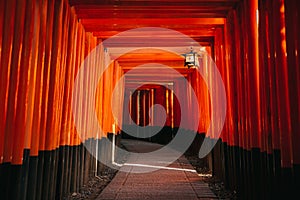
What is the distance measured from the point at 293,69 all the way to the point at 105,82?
201 inches

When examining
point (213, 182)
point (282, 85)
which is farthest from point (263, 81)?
point (213, 182)

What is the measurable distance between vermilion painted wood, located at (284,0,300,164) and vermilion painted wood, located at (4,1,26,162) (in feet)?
7.44

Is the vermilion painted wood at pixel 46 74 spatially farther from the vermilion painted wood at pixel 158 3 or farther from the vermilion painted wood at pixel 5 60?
the vermilion painted wood at pixel 158 3

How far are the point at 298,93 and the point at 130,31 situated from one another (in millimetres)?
3888

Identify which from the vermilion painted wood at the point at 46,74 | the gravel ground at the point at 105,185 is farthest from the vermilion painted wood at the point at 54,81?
the gravel ground at the point at 105,185

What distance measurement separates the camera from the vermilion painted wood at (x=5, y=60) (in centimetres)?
254

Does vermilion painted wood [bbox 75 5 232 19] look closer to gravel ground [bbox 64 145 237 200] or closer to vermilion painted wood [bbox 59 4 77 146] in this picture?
vermilion painted wood [bbox 59 4 77 146]

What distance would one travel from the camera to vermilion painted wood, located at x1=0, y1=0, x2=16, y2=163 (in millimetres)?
2537

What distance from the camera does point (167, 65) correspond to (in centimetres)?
919

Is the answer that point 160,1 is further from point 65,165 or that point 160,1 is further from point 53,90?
point 65,165

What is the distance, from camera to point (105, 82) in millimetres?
7039

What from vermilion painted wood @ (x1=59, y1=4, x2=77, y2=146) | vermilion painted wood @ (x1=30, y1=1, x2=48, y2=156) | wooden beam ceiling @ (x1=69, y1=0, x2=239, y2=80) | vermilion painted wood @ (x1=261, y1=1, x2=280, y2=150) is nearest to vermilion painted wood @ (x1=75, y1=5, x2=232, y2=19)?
wooden beam ceiling @ (x1=69, y1=0, x2=239, y2=80)

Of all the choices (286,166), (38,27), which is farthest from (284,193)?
(38,27)

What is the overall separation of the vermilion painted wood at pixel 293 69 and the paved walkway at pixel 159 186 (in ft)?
7.41
